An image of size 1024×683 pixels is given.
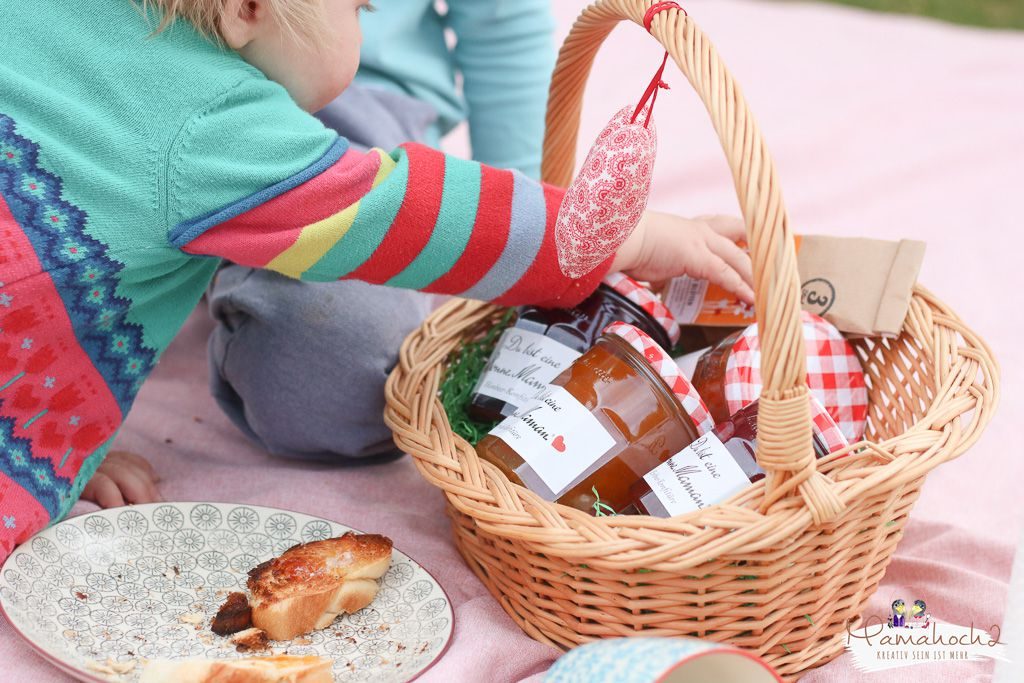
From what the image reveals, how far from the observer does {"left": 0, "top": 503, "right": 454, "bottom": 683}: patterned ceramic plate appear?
78 cm

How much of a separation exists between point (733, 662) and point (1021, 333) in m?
0.98

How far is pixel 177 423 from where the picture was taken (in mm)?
1245

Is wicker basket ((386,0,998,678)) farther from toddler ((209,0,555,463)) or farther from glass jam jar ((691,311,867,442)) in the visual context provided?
toddler ((209,0,555,463))

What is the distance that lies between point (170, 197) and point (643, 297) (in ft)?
1.45

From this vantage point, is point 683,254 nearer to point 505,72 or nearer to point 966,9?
point 505,72

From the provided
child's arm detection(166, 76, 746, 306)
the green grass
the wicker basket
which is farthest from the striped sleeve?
the green grass

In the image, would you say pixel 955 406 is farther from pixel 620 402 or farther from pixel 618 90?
pixel 618 90

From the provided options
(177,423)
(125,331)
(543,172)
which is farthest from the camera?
(177,423)

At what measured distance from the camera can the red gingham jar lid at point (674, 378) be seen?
90cm

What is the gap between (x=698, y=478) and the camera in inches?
30.8

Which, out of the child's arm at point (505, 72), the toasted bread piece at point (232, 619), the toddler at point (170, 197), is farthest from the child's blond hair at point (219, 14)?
the child's arm at point (505, 72)

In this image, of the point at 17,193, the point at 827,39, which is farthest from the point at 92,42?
the point at 827,39

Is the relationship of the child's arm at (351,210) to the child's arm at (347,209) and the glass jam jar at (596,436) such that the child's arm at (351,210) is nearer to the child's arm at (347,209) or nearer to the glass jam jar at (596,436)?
the child's arm at (347,209)

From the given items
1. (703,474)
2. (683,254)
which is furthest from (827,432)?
(683,254)
